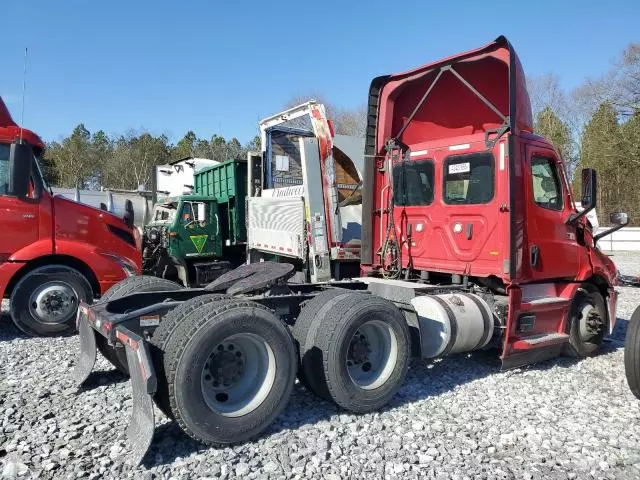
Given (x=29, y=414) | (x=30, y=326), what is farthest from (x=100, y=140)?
(x=29, y=414)

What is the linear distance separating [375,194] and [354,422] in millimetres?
3347

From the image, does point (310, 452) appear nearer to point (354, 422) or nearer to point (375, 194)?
point (354, 422)

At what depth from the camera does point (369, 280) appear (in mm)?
5809

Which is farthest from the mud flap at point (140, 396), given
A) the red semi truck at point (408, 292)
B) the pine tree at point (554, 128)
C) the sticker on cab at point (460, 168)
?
the pine tree at point (554, 128)

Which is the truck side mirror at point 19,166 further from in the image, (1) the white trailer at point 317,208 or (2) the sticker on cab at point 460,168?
(2) the sticker on cab at point 460,168

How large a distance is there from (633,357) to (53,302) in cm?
649

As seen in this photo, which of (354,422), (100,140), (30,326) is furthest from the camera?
(100,140)

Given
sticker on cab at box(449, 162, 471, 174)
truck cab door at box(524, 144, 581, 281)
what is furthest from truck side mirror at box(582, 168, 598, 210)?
sticker on cab at box(449, 162, 471, 174)

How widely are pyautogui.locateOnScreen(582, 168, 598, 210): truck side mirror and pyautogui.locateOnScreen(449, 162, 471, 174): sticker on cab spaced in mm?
1293

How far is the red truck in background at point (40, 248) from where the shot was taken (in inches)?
242

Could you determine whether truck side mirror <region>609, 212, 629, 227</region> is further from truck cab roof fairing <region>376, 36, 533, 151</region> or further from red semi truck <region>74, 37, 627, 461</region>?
truck cab roof fairing <region>376, 36, 533, 151</region>

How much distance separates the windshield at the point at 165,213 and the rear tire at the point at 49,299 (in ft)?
17.3

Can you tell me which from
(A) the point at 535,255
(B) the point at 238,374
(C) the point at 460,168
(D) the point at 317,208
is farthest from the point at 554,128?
(B) the point at 238,374

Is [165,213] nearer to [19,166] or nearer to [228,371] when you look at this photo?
[19,166]
